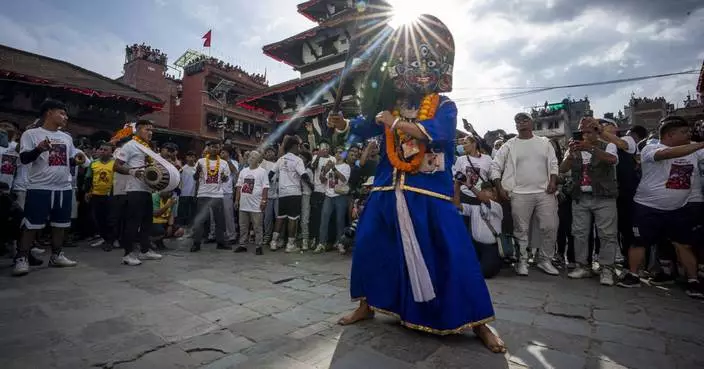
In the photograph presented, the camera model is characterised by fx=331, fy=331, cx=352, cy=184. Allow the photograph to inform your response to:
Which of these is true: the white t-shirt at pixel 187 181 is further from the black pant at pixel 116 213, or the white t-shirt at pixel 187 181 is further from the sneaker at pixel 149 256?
the sneaker at pixel 149 256

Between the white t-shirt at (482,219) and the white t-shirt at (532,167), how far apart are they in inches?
17.5

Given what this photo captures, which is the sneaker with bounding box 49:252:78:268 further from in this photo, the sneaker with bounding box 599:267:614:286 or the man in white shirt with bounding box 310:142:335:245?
the sneaker with bounding box 599:267:614:286

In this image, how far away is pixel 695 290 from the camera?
3.85 meters

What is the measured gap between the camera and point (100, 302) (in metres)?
3.05

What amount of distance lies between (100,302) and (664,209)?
6200 millimetres

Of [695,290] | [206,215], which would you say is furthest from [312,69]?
[695,290]

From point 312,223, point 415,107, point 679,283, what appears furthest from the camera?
point 312,223

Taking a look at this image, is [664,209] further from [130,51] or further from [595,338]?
[130,51]

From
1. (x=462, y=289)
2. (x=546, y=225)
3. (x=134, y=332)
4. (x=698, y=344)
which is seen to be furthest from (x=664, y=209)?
(x=134, y=332)

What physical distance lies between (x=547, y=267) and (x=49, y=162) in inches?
280

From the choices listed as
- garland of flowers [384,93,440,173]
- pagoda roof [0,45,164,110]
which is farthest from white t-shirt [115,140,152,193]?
pagoda roof [0,45,164,110]

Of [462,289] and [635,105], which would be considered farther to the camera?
[635,105]

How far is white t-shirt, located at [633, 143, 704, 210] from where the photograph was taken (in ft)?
13.0

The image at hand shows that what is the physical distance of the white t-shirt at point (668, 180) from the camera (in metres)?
3.95
